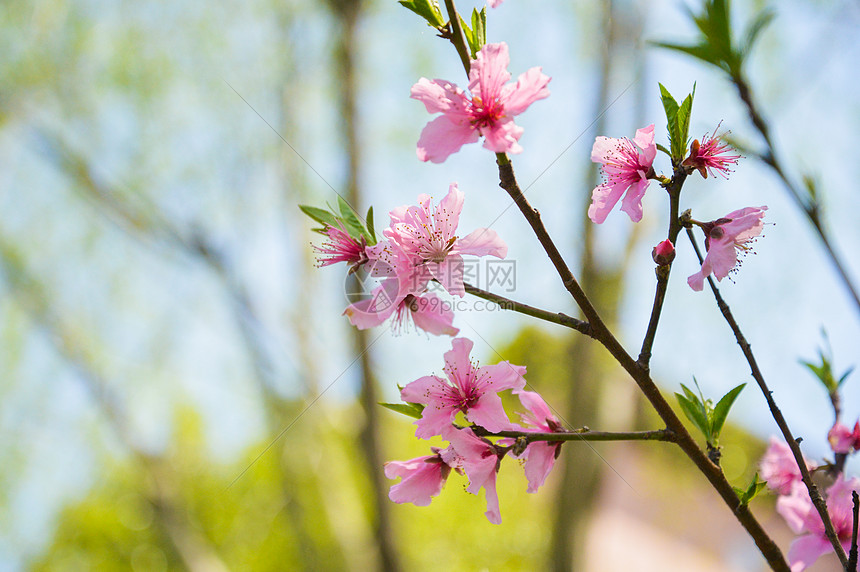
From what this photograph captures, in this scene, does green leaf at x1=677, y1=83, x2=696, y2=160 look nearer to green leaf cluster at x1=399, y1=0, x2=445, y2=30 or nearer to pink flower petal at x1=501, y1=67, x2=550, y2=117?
pink flower petal at x1=501, y1=67, x2=550, y2=117

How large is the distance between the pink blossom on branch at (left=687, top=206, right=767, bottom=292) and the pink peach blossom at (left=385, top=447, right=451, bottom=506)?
12.0 inches

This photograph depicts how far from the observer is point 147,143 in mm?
3061

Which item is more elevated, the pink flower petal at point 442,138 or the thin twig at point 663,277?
the pink flower petal at point 442,138

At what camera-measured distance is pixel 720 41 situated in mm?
426

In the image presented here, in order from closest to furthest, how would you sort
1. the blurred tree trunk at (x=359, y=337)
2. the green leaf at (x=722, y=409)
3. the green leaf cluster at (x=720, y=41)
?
the green leaf cluster at (x=720, y=41) < the green leaf at (x=722, y=409) < the blurred tree trunk at (x=359, y=337)

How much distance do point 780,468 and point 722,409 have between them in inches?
11.9

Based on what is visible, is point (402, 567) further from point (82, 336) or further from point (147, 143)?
point (147, 143)

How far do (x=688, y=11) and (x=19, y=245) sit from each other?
400cm

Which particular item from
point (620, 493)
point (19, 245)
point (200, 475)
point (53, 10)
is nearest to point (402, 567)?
point (19, 245)

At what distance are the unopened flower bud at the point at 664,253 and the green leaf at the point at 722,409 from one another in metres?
0.14

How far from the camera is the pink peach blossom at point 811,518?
0.62 metres

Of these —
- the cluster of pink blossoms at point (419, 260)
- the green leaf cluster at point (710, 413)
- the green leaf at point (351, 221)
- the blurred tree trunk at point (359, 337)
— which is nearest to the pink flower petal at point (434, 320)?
the cluster of pink blossoms at point (419, 260)

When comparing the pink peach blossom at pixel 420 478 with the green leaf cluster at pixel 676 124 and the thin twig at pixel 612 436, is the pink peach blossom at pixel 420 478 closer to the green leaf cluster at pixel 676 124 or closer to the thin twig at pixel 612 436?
the thin twig at pixel 612 436

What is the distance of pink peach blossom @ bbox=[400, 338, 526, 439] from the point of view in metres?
0.54
